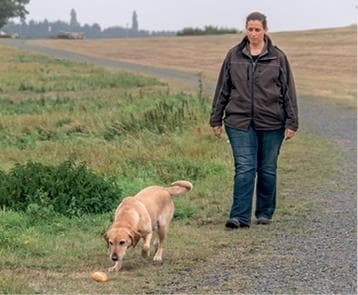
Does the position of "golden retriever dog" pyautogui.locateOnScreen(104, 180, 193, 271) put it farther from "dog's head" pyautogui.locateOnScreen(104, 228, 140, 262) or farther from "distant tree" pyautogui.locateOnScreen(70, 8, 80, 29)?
"distant tree" pyautogui.locateOnScreen(70, 8, 80, 29)

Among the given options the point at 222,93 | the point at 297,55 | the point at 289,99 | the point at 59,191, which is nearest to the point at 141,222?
the point at 222,93

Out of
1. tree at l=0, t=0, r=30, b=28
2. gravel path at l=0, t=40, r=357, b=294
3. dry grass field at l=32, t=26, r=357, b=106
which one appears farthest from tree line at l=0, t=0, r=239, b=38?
gravel path at l=0, t=40, r=357, b=294

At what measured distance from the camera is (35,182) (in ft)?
28.7

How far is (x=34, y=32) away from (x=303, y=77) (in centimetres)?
11970

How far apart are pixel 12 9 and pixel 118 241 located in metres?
102

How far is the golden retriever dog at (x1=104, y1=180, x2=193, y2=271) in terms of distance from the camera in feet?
20.4

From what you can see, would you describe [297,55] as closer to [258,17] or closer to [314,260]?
[258,17]

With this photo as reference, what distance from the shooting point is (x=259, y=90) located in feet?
26.1

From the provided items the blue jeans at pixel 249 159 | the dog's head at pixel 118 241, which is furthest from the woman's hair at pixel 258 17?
the dog's head at pixel 118 241

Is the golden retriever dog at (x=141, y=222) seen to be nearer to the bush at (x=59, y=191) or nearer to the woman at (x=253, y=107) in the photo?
the woman at (x=253, y=107)

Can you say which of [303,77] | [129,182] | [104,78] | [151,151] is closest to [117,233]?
[129,182]

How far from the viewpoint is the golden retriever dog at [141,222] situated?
6.22 m

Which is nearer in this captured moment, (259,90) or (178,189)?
(178,189)

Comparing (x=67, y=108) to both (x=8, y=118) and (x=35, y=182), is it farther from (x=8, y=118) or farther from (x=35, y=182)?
(x=35, y=182)
